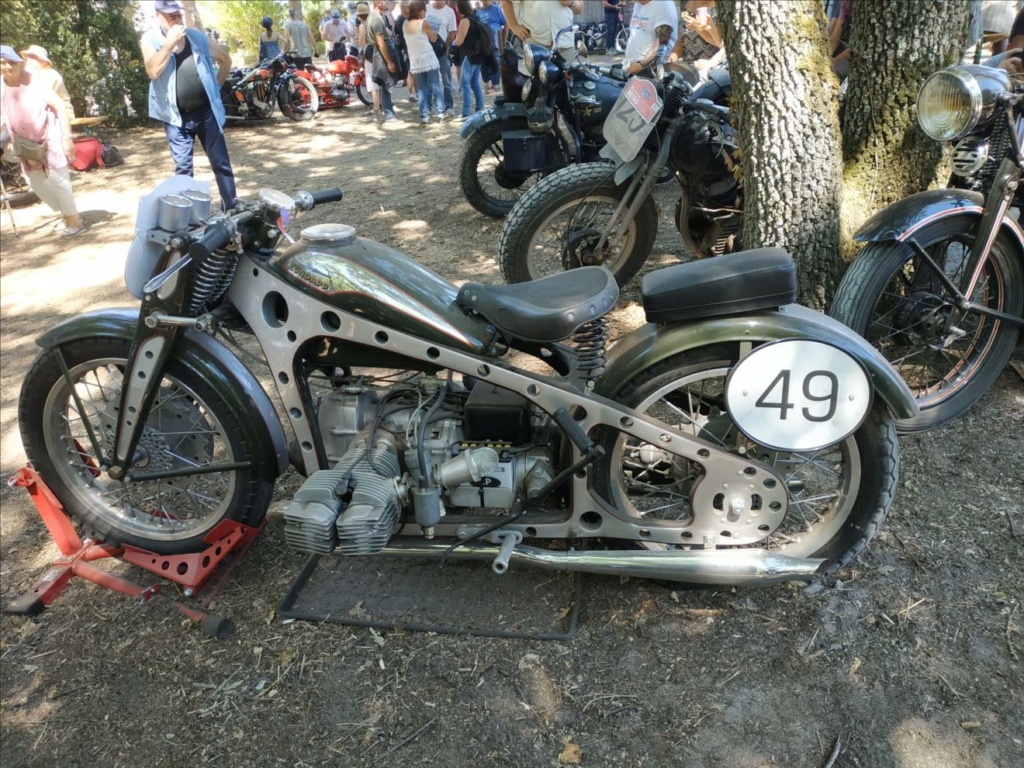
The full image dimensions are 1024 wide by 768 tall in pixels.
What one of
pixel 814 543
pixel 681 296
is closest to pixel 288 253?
pixel 681 296

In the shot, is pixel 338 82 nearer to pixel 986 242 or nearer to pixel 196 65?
pixel 196 65

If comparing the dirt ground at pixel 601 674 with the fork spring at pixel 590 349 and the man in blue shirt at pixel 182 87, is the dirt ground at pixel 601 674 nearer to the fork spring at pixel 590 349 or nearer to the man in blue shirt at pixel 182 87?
the fork spring at pixel 590 349

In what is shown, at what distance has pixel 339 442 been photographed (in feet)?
8.17

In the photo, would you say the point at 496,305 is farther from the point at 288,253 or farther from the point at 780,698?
the point at 780,698

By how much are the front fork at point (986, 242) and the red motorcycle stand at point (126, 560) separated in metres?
2.79

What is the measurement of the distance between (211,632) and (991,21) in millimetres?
4890

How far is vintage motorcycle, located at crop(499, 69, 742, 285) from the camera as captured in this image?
399cm

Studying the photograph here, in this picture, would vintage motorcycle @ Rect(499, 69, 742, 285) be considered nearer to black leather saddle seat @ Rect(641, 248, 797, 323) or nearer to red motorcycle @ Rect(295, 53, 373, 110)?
black leather saddle seat @ Rect(641, 248, 797, 323)

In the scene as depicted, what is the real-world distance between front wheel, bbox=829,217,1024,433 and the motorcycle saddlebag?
3004 millimetres

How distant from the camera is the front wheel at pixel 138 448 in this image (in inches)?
99.0

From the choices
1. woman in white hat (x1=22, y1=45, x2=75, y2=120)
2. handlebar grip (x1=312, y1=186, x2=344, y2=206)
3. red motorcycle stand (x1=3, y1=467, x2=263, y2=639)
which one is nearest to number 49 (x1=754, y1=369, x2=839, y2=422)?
handlebar grip (x1=312, y1=186, x2=344, y2=206)

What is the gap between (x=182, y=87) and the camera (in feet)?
19.5

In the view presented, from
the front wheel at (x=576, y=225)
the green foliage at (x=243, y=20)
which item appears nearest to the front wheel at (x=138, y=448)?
the front wheel at (x=576, y=225)

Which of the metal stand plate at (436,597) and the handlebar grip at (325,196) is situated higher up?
the handlebar grip at (325,196)
